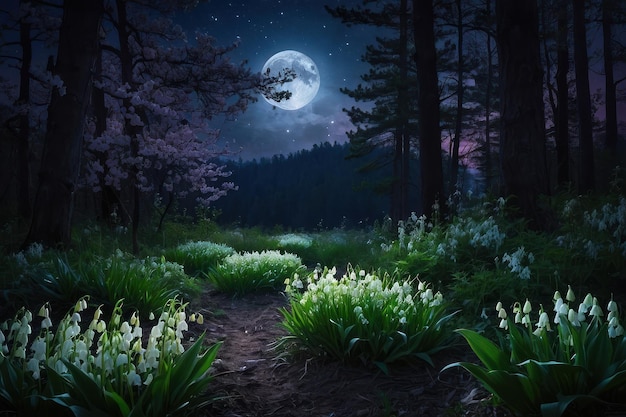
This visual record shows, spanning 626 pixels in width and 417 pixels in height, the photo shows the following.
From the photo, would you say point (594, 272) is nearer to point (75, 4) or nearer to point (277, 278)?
point (277, 278)

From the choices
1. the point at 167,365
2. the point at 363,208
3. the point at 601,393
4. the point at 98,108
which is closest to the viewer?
the point at 601,393

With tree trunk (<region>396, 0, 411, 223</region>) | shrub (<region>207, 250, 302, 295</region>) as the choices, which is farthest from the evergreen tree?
shrub (<region>207, 250, 302, 295</region>)

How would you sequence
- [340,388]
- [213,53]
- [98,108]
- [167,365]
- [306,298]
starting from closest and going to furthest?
[167,365] < [340,388] < [306,298] < [213,53] < [98,108]

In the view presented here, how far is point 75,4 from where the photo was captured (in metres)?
8.77

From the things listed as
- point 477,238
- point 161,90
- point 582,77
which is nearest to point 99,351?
point 477,238

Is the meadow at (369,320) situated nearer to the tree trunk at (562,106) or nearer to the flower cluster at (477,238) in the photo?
the flower cluster at (477,238)

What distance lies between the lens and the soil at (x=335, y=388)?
131 inches

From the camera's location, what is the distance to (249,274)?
8.59 m

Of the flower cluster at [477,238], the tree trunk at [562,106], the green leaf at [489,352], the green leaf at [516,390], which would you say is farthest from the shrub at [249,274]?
the tree trunk at [562,106]

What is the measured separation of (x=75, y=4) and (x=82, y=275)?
6232mm

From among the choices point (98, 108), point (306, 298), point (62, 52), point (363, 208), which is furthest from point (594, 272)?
point (363, 208)

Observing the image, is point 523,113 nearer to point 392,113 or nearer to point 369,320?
point 369,320

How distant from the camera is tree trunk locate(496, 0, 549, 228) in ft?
24.6

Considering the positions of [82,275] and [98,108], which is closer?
[82,275]
